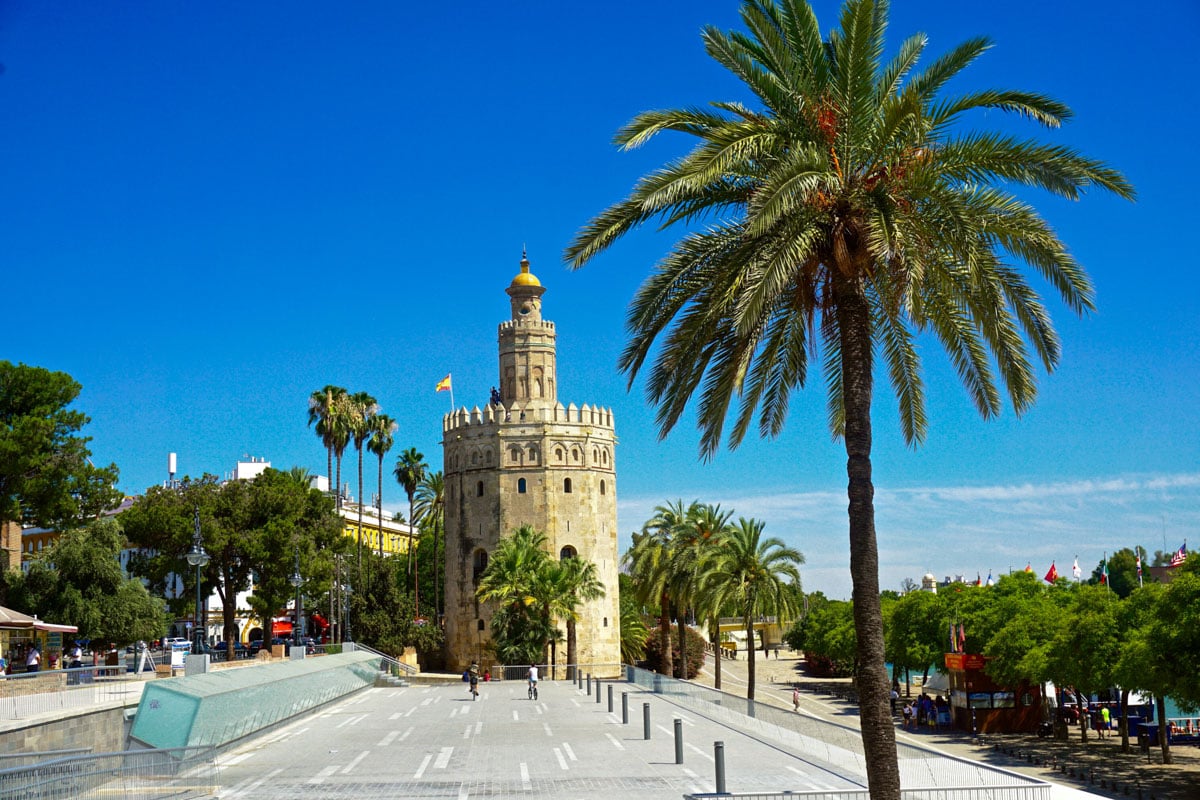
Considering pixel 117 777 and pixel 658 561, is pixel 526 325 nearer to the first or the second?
pixel 658 561

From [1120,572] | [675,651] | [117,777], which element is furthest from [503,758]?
[1120,572]

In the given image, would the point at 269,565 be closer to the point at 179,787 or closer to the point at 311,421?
the point at 311,421

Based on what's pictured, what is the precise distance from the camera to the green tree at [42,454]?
141 feet

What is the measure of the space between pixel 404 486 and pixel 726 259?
8345 cm

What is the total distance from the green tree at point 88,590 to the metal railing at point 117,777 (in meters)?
26.9

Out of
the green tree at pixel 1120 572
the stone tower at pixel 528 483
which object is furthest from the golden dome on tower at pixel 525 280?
the green tree at pixel 1120 572

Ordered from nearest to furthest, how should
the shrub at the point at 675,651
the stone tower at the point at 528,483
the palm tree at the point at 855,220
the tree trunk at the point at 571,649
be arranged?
the palm tree at the point at 855,220
the tree trunk at the point at 571,649
the stone tower at the point at 528,483
the shrub at the point at 675,651

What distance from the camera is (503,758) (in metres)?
25.7

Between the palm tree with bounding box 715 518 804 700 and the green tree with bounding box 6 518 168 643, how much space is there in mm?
24117

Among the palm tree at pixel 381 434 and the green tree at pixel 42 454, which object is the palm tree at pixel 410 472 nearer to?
the palm tree at pixel 381 434

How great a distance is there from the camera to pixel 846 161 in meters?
14.0

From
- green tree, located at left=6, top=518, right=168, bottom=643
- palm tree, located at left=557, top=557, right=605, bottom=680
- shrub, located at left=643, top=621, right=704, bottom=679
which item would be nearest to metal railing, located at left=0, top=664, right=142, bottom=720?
green tree, located at left=6, top=518, right=168, bottom=643

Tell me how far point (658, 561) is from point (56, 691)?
1454 inches

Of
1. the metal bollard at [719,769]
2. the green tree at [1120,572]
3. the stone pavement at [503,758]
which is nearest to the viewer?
the metal bollard at [719,769]
